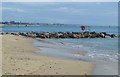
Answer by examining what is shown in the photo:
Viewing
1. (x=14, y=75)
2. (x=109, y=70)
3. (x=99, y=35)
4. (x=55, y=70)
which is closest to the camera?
(x=14, y=75)

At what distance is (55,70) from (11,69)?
75.8 inches

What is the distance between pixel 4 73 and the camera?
11.9m

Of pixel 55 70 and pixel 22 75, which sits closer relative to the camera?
pixel 22 75

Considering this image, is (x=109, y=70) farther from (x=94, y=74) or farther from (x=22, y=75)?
(x=22, y=75)

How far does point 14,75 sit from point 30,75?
630 millimetres

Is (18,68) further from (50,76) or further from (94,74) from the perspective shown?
(94,74)

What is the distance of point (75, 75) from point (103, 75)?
121 cm

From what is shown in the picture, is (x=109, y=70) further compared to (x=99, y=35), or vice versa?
(x=99, y=35)

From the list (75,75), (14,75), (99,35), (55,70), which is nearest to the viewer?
(14,75)

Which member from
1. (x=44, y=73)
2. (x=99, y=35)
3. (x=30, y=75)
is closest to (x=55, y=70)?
(x=44, y=73)

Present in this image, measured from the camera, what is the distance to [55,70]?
43.5 feet

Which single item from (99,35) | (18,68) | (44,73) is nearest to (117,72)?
(44,73)

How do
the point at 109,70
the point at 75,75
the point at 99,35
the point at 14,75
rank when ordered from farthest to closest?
the point at 99,35 → the point at 109,70 → the point at 75,75 → the point at 14,75

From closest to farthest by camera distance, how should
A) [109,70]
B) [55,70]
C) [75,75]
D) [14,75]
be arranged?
1. [14,75]
2. [75,75]
3. [55,70]
4. [109,70]
